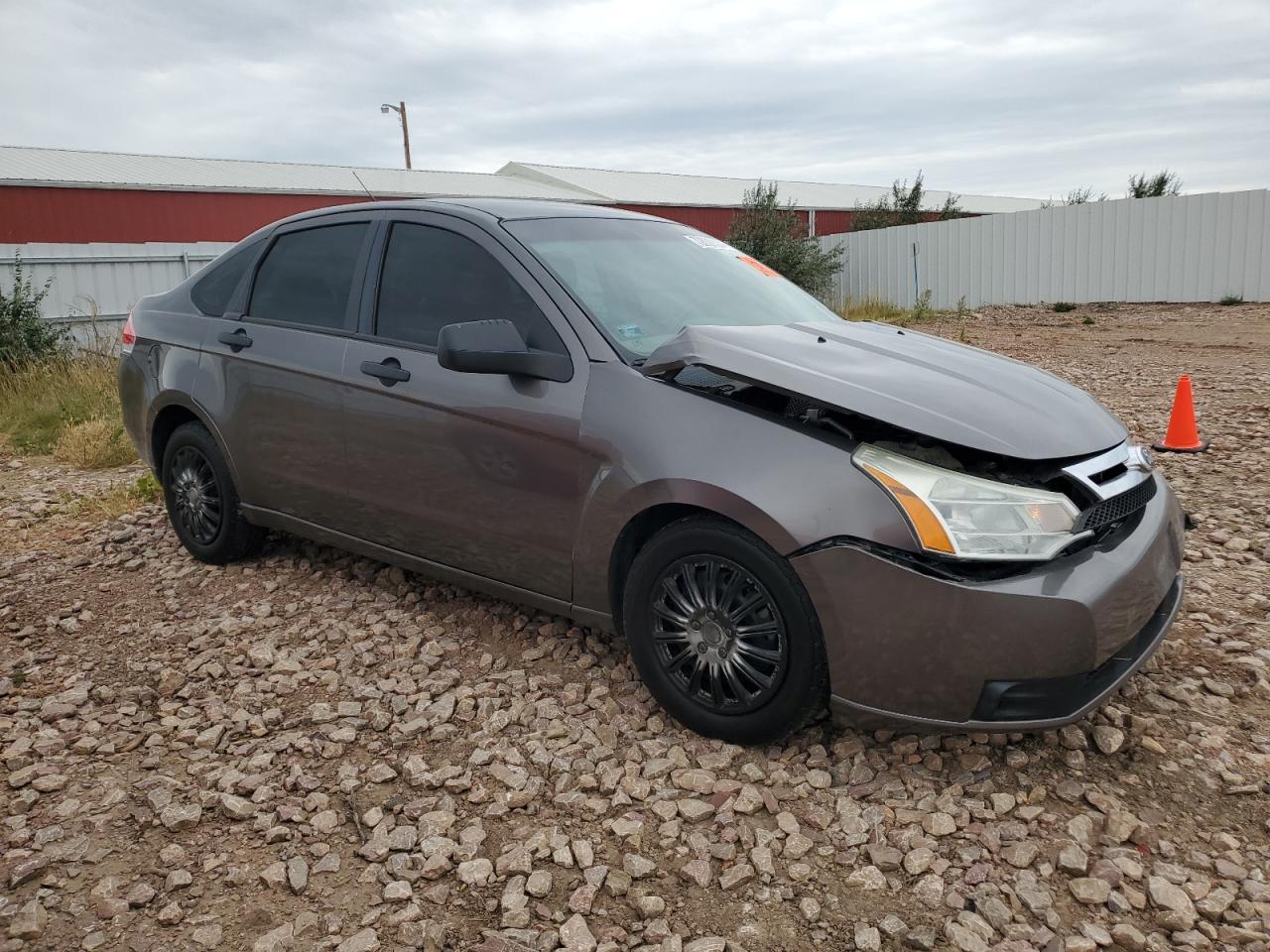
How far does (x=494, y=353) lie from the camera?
3.18m

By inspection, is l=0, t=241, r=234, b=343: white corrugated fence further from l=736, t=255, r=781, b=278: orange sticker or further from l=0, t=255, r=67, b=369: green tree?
l=736, t=255, r=781, b=278: orange sticker

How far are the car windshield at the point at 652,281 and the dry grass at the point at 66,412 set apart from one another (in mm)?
5745

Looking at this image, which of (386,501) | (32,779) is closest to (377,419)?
(386,501)

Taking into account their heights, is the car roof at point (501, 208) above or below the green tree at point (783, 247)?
below

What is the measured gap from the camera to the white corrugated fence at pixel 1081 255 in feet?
54.1

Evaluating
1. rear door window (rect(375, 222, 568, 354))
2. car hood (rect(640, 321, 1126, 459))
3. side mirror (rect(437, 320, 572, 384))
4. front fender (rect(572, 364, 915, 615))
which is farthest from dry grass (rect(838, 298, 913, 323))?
front fender (rect(572, 364, 915, 615))

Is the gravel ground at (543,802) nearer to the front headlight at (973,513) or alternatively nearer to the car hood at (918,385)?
the front headlight at (973,513)

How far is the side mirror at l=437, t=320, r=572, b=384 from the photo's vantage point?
313 cm

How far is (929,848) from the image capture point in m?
2.57

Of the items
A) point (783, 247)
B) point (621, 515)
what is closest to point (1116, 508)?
point (621, 515)

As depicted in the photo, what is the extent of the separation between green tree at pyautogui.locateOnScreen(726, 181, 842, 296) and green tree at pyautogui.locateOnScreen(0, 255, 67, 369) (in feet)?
48.3

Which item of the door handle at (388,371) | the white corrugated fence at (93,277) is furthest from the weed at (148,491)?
the white corrugated fence at (93,277)

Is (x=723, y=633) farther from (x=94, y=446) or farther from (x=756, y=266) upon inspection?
(x=94, y=446)

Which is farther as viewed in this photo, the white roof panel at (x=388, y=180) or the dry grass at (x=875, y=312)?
the white roof panel at (x=388, y=180)
